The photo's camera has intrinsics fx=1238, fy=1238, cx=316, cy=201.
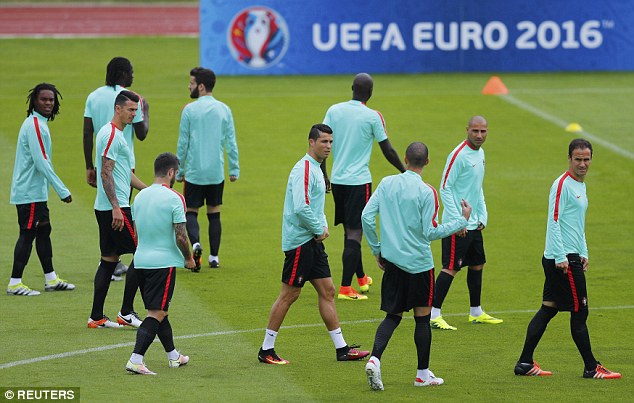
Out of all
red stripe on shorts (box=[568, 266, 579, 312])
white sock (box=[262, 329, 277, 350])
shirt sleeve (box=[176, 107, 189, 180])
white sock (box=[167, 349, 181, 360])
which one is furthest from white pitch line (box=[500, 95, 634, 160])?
white sock (box=[167, 349, 181, 360])

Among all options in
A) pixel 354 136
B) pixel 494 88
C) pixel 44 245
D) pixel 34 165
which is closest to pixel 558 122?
pixel 494 88

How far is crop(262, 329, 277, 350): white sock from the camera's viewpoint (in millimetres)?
10781

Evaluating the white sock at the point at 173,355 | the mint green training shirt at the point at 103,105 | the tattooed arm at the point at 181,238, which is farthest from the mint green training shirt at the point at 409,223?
the mint green training shirt at the point at 103,105

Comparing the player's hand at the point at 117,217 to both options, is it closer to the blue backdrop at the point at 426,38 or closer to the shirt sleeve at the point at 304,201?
the shirt sleeve at the point at 304,201

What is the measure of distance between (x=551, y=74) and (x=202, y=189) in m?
18.0

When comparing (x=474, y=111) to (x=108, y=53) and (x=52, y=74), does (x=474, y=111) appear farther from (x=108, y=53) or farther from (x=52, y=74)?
(x=108, y=53)

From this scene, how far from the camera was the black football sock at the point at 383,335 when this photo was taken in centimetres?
1005

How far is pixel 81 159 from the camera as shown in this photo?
2175 centimetres

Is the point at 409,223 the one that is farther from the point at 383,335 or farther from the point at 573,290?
the point at 573,290

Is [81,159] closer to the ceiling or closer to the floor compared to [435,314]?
closer to the ceiling

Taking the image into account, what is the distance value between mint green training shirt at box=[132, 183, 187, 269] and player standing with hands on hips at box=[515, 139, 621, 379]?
3.11 m

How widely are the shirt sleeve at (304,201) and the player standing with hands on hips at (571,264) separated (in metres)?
2.00

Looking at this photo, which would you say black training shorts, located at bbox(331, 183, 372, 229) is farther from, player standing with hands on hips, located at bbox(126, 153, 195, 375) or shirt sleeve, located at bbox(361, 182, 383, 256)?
player standing with hands on hips, located at bbox(126, 153, 195, 375)

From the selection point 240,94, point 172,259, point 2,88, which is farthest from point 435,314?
point 2,88
